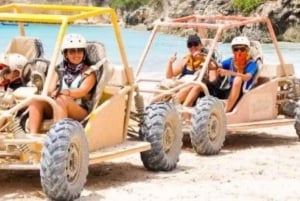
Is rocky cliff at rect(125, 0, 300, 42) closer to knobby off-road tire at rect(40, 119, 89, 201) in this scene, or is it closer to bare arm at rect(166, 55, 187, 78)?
bare arm at rect(166, 55, 187, 78)

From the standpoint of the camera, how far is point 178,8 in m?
76.3

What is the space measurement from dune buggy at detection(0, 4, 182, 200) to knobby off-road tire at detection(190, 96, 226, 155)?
2.64 ft

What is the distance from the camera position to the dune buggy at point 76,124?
9.04 meters

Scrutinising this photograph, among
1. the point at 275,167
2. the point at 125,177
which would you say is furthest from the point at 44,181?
the point at 275,167

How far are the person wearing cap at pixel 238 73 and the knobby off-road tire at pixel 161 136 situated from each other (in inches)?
87.4

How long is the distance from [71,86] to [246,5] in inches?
2279

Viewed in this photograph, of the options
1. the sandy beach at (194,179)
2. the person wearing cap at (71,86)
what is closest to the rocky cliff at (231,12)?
the sandy beach at (194,179)

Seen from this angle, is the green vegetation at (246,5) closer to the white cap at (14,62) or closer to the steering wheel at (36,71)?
the white cap at (14,62)

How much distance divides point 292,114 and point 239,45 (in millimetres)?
1276

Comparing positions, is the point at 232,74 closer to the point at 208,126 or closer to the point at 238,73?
the point at 238,73

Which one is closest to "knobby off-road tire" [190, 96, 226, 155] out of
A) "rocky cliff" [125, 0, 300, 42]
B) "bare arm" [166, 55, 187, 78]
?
"bare arm" [166, 55, 187, 78]

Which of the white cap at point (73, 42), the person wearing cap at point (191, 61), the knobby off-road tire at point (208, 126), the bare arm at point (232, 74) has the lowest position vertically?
the knobby off-road tire at point (208, 126)

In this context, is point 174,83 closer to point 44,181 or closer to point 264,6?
point 44,181

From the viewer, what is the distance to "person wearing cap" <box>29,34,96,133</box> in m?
9.75
